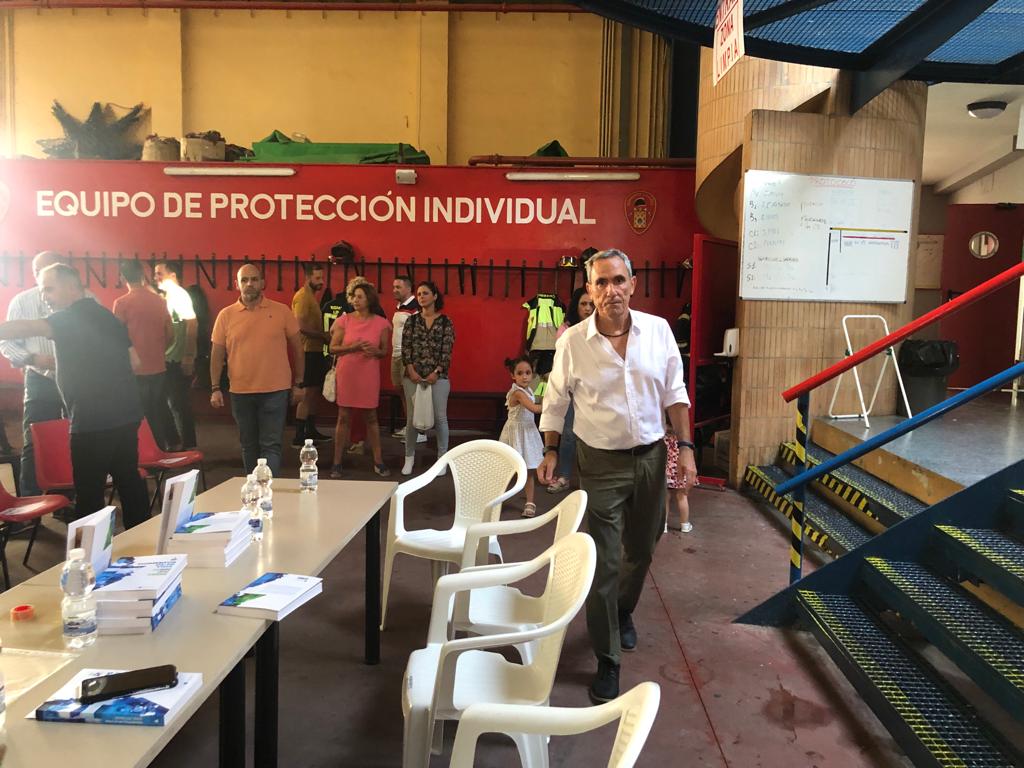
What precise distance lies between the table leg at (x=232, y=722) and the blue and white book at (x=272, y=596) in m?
0.14

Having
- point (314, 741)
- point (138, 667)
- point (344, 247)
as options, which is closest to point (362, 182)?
point (344, 247)

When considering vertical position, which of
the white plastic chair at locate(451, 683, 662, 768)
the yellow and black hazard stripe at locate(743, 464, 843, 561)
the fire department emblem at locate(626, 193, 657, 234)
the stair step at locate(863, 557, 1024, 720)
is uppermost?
the fire department emblem at locate(626, 193, 657, 234)

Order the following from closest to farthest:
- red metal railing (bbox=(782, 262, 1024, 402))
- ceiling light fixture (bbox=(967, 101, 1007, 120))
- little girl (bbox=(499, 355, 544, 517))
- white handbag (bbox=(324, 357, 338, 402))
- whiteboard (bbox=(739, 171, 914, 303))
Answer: red metal railing (bbox=(782, 262, 1024, 402)) < little girl (bbox=(499, 355, 544, 517)) < whiteboard (bbox=(739, 171, 914, 303)) < white handbag (bbox=(324, 357, 338, 402)) < ceiling light fixture (bbox=(967, 101, 1007, 120))

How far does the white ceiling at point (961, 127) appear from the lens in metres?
6.66

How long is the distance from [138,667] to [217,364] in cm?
341

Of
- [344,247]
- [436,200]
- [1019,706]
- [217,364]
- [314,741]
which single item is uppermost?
[436,200]

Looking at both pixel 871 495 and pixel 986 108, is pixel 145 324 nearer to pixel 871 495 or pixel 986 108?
pixel 871 495

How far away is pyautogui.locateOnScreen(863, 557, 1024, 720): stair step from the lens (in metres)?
2.33

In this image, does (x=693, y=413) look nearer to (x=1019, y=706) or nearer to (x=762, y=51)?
(x=762, y=51)

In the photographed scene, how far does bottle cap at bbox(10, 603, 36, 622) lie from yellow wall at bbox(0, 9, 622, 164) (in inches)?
364

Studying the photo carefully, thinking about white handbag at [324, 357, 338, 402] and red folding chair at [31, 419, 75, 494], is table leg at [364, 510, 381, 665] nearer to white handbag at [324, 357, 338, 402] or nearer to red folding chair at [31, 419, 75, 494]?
red folding chair at [31, 419, 75, 494]

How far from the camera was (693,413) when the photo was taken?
5.88 metres

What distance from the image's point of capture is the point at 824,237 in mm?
5594

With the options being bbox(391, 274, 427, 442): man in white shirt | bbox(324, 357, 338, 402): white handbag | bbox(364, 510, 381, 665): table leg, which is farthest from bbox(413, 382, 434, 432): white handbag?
bbox(364, 510, 381, 665): table leg
